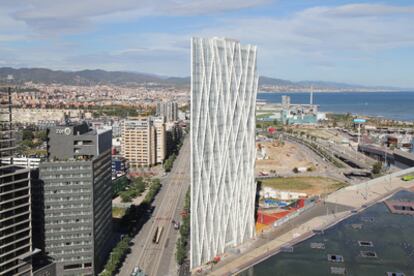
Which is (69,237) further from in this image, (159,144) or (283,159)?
(283,159)

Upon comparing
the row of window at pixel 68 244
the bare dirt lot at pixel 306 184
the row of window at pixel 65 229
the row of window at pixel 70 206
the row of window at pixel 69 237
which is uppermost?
the row of window at pixel 70 206

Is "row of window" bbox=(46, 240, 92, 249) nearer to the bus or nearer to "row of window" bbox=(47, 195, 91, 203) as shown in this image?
"row of window" bbox=(47, 195, 91, 203)

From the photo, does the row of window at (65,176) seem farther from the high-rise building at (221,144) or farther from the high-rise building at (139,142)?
the high-rise building at (139,142)

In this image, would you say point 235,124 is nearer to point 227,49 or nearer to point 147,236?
point 227,49

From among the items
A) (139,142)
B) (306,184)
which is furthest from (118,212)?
(139,142)

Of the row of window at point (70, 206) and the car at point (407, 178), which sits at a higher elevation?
the row of window at point (70, 206)

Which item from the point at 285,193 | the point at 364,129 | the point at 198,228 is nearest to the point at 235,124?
the point at 198,228

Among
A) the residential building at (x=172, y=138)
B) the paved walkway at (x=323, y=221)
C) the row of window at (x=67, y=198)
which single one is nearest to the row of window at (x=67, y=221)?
the row of window at (x=67, y=198)
